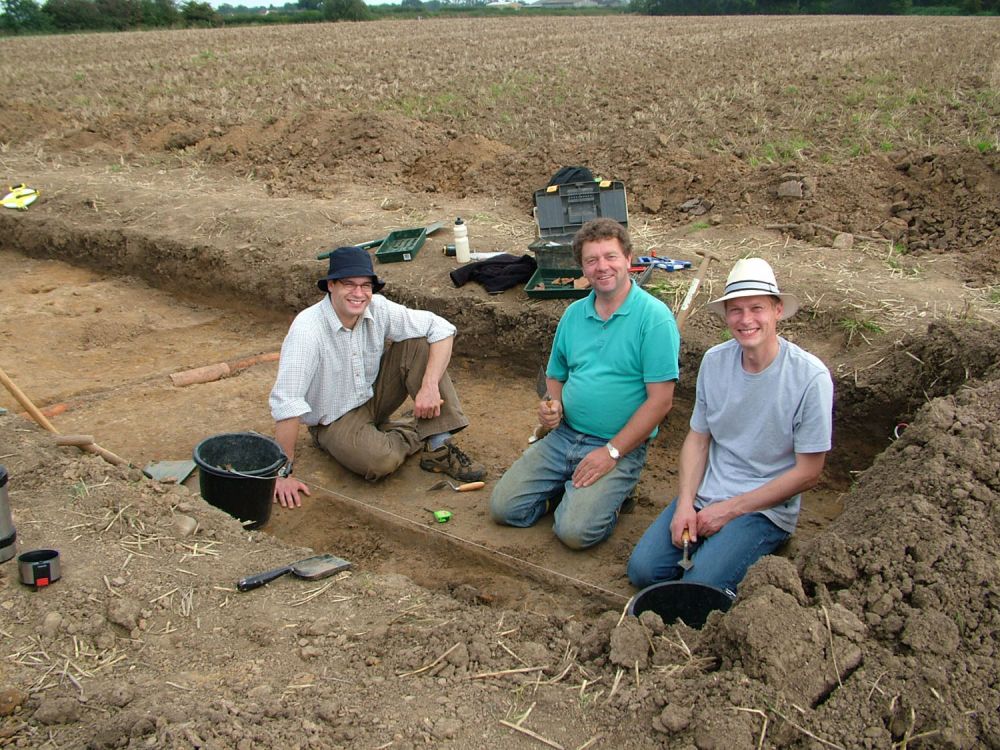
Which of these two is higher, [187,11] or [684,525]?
[187,11]

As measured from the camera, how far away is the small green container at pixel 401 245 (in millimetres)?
7734

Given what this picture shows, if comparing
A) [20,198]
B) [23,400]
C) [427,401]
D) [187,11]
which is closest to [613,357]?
[427,401]

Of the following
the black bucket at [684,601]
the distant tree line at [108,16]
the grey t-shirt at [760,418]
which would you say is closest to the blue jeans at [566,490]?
the grey t-shirt at [760,418]

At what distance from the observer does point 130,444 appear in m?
5.88

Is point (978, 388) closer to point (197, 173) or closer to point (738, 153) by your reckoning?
point (738, 153)

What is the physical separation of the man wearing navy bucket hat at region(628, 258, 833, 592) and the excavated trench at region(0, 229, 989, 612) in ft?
1.39

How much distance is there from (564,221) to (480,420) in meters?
1.89

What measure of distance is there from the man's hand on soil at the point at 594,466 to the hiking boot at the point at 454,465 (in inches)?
42.4

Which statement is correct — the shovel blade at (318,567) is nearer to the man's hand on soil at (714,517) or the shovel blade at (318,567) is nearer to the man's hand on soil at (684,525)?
the man's hand on soil at (684,525)

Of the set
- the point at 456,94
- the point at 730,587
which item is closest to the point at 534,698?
the point at 730,587

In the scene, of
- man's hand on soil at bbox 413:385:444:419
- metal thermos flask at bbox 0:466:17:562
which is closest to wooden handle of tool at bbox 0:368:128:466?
metal thermos flask at bbox 0:466:17:562

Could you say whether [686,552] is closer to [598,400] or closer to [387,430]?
[598,400]

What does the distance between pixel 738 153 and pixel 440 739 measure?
908 cm

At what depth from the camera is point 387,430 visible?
560 centimetres
